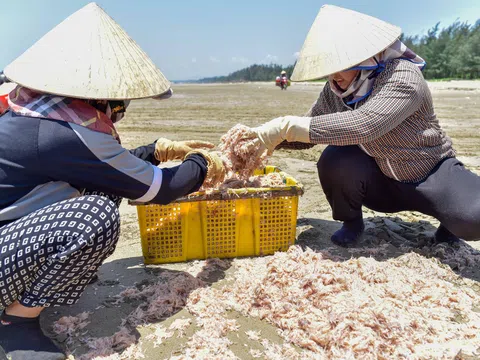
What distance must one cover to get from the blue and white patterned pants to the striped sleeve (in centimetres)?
137

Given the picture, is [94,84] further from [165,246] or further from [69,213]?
[165,246]

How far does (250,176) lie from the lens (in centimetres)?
313

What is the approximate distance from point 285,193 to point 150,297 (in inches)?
42.6

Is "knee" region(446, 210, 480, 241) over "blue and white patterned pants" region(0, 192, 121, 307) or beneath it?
beneath

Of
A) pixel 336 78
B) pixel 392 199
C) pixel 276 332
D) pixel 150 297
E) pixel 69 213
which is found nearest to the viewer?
pixel 69 213

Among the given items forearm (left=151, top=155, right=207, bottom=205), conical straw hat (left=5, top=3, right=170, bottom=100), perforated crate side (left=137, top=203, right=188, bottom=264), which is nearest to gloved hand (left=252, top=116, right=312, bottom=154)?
forearm (left=151, top=155, right=207, bottom=205)

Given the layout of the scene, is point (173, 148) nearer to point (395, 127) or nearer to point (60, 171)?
point (60, 171)

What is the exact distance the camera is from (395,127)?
2715 mm

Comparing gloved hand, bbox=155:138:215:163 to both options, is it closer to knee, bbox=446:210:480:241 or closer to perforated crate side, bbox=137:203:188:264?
perforated crate side, bbox=137:203:188:264

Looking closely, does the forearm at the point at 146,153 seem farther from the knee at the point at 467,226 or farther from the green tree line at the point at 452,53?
the green tree line at the point at 452,53

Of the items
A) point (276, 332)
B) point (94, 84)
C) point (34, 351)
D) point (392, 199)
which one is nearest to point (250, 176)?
point (392, 199)

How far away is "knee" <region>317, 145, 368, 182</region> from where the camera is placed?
297 centimetres

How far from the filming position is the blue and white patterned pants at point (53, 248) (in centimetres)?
186

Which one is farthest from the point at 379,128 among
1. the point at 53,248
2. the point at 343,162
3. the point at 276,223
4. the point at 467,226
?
the point at 53,248
